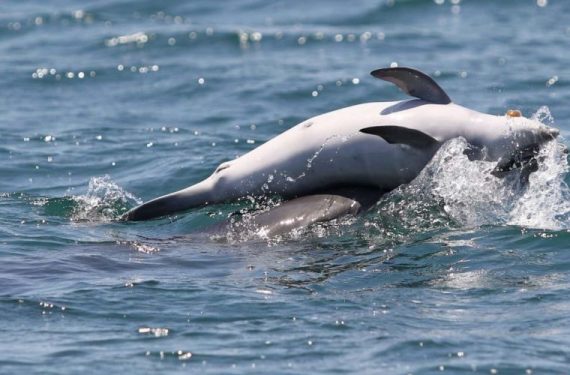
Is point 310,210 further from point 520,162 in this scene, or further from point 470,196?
point 520,162

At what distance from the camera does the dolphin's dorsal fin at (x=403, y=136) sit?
10281 millimetres

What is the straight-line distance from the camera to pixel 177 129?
1666cm

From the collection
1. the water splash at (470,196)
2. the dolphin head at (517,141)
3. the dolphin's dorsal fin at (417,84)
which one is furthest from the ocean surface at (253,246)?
the dolphin's dorsal fin at (417,84)

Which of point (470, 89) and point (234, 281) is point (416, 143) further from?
point (470, 89)

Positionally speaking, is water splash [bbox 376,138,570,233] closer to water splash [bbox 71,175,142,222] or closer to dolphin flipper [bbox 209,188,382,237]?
dolphin flipper [bbox 209,188,382,237]

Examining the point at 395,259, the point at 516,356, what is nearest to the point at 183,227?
the point at 395,259

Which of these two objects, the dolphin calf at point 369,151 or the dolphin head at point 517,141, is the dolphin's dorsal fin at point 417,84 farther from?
the dolphin head at point 517,141

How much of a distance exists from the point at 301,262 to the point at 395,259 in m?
0.77

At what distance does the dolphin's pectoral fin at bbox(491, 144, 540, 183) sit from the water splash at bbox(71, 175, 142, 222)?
363cm

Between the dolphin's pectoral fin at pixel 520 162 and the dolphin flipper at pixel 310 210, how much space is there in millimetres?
1058

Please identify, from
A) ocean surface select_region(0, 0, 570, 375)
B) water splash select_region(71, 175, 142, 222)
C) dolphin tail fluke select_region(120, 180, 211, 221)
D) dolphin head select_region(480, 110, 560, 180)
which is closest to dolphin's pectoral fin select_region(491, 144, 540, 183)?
dolphin head select_region(480, 110, 560, 180)

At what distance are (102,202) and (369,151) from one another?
10.2 ft

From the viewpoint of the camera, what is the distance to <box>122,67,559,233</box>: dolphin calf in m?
10.8

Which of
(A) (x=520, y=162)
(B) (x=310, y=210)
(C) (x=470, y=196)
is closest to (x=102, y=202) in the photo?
(B) (x=310, y=210)
